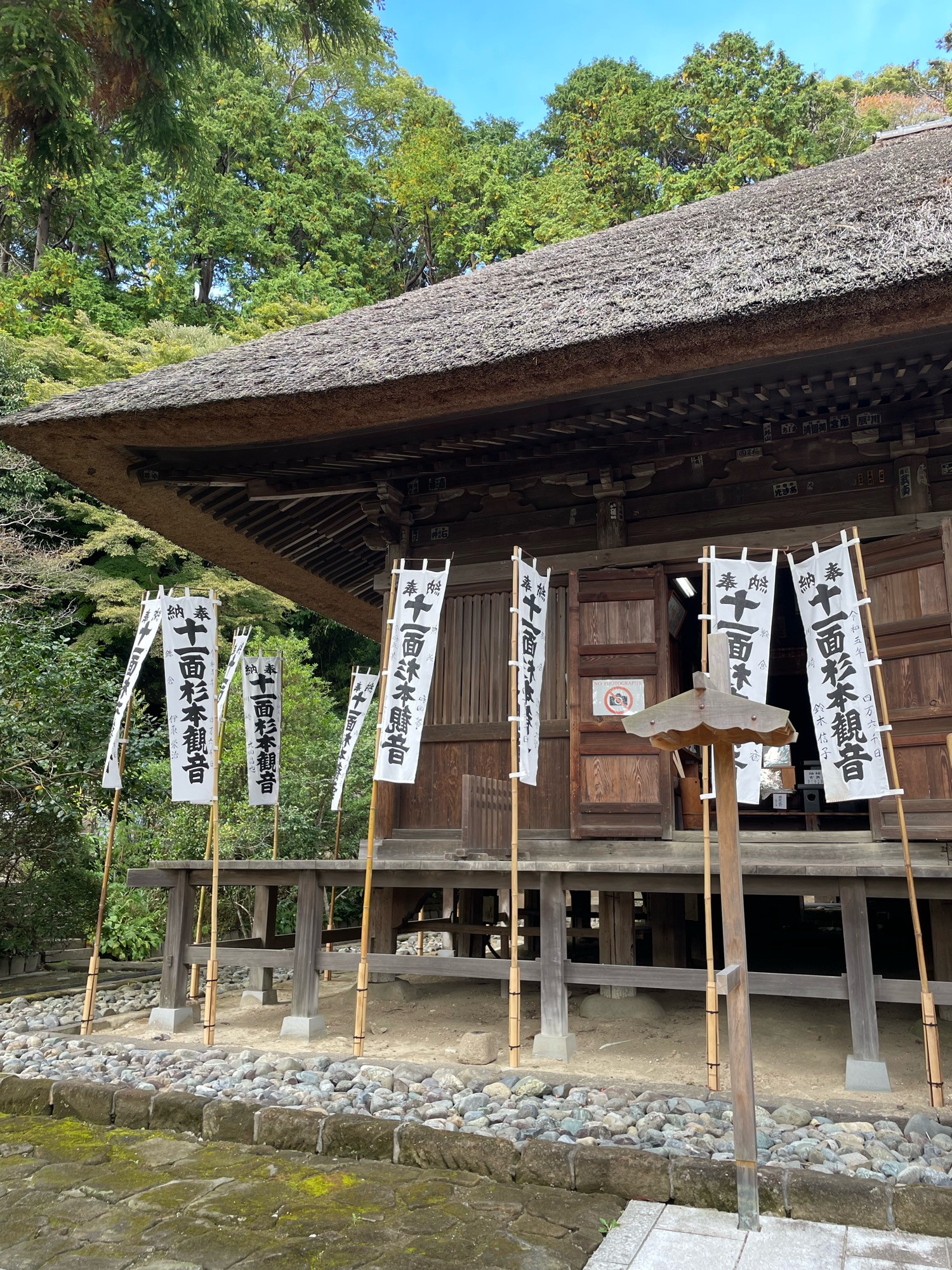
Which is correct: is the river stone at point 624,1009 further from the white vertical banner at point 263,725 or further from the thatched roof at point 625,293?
the thatched roof at point 625,293

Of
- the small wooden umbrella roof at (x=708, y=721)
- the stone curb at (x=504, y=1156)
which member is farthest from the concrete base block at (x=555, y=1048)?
the small wooden umbrella roof at (x=708, y=721)

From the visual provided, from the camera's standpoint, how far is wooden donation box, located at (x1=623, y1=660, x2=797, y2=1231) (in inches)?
126

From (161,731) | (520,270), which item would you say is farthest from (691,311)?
(161,731)

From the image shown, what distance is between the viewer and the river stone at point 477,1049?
5.22 m

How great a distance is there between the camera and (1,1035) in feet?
20.5

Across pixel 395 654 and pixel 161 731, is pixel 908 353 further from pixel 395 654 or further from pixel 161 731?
pixel 161 731

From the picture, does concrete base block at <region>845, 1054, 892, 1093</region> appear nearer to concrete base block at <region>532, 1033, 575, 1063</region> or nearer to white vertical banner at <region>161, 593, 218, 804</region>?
concrete base block at <region>532, 1033, 575, 1063</region>

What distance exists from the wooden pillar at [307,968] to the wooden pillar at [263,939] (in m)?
1.13

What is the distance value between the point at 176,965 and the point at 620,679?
12.8 ft

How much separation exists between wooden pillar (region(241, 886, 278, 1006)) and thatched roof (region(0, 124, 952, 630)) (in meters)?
3.44

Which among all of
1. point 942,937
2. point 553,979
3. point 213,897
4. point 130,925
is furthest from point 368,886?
point 130,925

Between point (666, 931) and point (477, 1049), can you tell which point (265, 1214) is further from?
point (666, 931)

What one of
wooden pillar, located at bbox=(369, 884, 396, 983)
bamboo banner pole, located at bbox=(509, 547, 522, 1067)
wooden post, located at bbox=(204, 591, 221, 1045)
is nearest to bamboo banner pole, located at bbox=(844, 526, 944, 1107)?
bamboo banner pole, located at bbox=(509, 547, 522, 1067)

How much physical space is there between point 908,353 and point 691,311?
141cm
